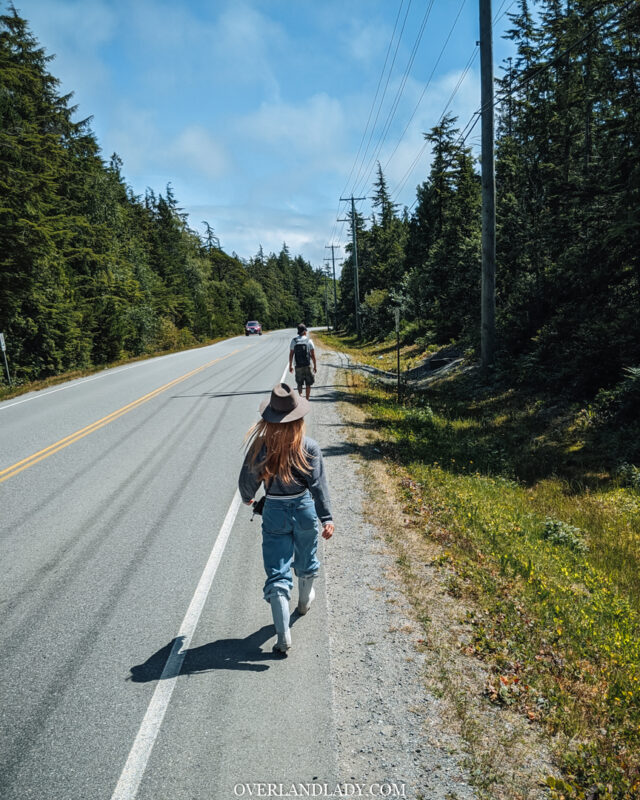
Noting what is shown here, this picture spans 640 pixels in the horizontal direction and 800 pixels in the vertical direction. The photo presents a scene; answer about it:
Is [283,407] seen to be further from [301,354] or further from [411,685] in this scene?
[301,354]

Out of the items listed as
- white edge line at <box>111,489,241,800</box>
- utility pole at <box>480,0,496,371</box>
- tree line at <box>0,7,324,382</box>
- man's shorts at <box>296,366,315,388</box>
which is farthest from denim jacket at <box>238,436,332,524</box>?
tree line at <box>0,7,324,382</box>

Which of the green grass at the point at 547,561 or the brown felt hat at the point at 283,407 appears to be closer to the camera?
the green grass at the point at 547,561

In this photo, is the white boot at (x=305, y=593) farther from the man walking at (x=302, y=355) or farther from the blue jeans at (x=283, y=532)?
the man walking at (x=302, y=355)

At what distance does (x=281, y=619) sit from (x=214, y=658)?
0.62m

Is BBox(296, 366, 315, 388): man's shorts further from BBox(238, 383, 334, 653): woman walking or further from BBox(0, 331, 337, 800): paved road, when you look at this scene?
BBox(238, 383, 334, 653): woman walking

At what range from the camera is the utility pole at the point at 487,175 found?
13930mm

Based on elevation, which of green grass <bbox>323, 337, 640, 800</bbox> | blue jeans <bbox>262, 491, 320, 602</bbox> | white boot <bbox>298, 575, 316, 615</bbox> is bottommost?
green grass <bbox>323, 337, 640, 800</bbox>

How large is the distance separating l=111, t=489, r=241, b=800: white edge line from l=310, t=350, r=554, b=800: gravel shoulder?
116 centimetres

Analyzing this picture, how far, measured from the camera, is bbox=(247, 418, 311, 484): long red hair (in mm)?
3791

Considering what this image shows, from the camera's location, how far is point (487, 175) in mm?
14570

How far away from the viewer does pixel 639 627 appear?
467 centimetres

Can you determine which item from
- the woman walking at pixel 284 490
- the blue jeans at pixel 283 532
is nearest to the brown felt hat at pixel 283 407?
the woman walking at pixel 284 490

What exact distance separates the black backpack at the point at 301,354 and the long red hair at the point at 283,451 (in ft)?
29.9

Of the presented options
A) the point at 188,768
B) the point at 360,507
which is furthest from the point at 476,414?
the point at 188,768
